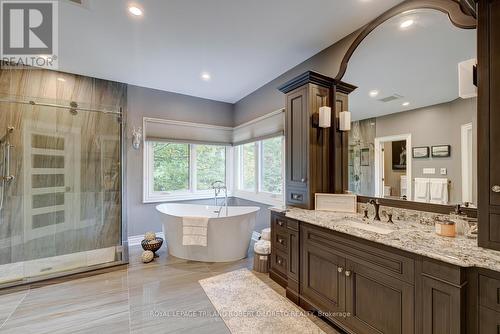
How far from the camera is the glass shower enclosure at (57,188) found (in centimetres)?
290

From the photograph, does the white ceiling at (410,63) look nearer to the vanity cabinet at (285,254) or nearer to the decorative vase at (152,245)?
the vanity cabinet at (285,254)

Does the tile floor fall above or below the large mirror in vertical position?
below

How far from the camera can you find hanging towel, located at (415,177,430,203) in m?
1.82

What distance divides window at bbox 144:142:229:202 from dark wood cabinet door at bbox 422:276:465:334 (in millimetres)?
3744

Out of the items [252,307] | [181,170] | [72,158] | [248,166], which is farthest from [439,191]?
[72,158]

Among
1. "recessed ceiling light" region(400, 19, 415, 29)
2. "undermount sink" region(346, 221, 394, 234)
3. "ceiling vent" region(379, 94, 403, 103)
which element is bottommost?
"undermount sink" region(346, 221, 394, 234)

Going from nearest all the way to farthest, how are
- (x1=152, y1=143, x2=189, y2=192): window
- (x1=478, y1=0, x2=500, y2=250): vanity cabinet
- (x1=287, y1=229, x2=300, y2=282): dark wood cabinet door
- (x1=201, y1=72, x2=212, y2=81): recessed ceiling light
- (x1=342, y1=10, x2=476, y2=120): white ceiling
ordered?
(x1=478, y1=0, x2=500, y2=250): vanity cabinet, (x1=342, y1=10, x2=476, y2=120): white ceiling, (x1=287, y1=229, x2=300, y2=282): dark wood cabinet door, (x1=201, y1=72, x2=212, y2=81): recessed ceiling light, (x1=152, y1=143, x2=189, y2=192): window

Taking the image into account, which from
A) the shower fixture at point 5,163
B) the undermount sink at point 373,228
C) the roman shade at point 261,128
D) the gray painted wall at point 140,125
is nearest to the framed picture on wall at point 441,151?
the undermount sink at point 373,228

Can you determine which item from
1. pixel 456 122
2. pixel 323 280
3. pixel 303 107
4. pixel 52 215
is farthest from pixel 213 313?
pixel 52 215

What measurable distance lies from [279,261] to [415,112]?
195 centimetres

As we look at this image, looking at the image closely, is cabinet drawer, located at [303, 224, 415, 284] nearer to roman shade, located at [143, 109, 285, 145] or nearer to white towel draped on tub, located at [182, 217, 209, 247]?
white towel draped on tub, located at [182, 217, 209, 247]

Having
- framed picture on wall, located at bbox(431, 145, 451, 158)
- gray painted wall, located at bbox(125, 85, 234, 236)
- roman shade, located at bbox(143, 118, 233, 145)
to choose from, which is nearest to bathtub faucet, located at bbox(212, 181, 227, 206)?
roman shade, located at bbox(143, 118, 233, 145)

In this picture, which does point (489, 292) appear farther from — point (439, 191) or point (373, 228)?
point (439, 191)

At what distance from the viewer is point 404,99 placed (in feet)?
6.40
